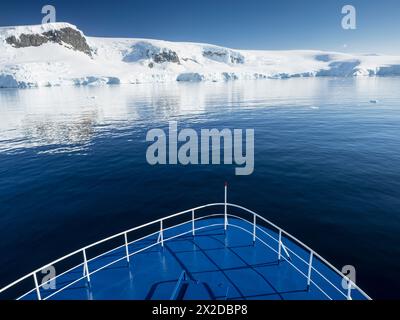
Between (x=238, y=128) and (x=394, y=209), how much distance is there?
27.7 metres

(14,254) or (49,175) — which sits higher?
(49,175)

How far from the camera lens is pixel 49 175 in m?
24.5

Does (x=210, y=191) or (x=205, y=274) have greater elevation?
(x=210, y=191)

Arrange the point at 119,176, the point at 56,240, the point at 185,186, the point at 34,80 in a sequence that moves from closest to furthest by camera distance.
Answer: the point at 56,240 → the point at 185,186 → the point at 119,176 → the point at 34,80

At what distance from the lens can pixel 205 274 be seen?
10.7 meters

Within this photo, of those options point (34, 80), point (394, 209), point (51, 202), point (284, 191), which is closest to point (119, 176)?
point (51, 202)

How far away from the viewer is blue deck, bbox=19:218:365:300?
31.6 feet

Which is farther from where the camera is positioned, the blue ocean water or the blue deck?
the blue ocean water

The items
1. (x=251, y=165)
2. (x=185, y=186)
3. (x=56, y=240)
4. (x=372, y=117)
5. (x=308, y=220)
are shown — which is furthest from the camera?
(x=372, y=117)

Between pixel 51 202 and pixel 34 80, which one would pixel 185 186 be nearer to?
pixel 51 202

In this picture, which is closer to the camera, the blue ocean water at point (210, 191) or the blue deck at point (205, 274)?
the blue deck at point (205, 274)

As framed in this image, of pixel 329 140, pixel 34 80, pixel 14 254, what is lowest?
pixel 14 254

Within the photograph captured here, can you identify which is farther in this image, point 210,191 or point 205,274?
point 210,191

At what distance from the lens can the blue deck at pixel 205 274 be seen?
31.6ft
